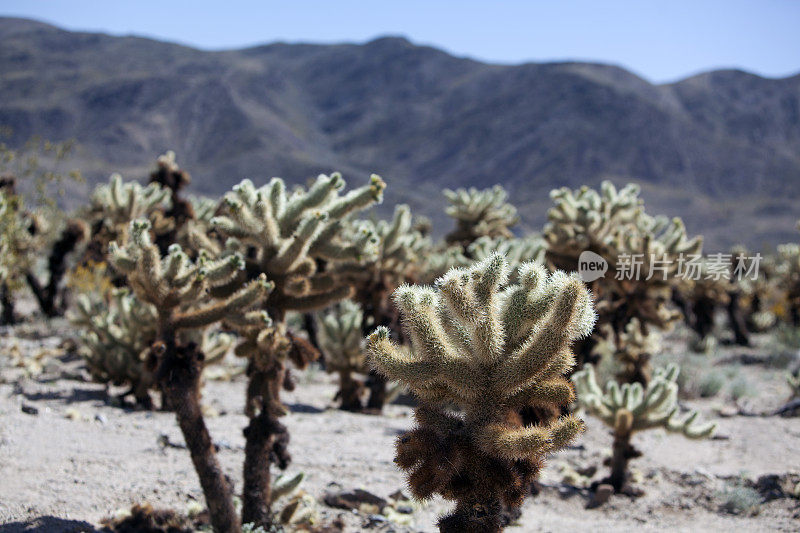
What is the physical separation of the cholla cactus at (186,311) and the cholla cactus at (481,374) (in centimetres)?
184

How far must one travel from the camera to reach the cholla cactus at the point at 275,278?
5.51 metres

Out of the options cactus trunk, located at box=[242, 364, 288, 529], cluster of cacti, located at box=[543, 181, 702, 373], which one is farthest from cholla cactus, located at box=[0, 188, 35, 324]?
cluster of cacti, located at box=[543, 181, 702, 373]

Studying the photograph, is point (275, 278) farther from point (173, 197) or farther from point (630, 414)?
point (173, 197)

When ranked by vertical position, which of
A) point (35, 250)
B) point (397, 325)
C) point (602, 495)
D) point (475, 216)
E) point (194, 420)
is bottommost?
point (602, 495)

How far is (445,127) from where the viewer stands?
101m

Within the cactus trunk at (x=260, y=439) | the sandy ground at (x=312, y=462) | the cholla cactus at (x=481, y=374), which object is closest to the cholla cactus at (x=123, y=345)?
the sandy ground at (x=312, y=462)

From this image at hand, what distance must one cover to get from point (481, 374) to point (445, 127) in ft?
328

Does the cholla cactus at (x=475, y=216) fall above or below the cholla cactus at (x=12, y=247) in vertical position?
above

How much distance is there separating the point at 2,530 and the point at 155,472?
1.91m

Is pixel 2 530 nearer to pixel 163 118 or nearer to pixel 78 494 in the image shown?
pixel 78 494

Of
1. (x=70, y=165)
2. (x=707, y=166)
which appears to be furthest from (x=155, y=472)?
(x=707, y=166)

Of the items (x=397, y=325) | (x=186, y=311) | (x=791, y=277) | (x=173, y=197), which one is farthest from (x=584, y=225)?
(x=791, y=277)

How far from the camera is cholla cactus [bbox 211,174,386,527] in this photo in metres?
5.51

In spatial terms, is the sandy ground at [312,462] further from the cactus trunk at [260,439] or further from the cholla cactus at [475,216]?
the cholla cactus at [475,216]
